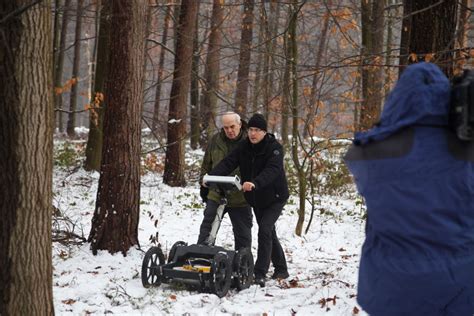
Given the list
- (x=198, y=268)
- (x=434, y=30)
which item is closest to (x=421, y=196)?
(x=434, y=30)

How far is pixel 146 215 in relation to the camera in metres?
11.4

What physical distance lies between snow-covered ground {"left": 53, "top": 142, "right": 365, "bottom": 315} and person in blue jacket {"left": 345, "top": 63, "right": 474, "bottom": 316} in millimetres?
3140

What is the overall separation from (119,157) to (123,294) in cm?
204

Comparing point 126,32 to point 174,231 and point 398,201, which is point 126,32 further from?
point 398,201

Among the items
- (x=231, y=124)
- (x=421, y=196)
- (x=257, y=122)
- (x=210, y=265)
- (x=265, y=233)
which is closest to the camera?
(x=421, y=196)

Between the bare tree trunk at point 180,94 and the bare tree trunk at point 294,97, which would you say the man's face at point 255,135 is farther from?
the bare tree trunk at point 180,94

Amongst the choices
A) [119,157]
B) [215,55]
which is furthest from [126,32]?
[215,55]

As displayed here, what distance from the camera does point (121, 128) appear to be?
26.0 ft

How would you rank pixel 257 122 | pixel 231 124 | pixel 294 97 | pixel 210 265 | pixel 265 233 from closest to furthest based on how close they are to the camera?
pixel 210 265 → pixel 257 122 → pixel 265 233 → pixel 231 124 → pixel 294 97

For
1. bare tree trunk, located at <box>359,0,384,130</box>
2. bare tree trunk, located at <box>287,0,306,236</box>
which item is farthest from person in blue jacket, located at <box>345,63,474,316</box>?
bare tree trunk, located at <box>359,0,384,130</box>

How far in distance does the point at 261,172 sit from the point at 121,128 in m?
2.05

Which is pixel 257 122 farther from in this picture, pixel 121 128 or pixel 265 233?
pixel 121 128

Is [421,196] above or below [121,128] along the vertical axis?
below

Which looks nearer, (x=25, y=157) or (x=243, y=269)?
(x=25, y=157)
